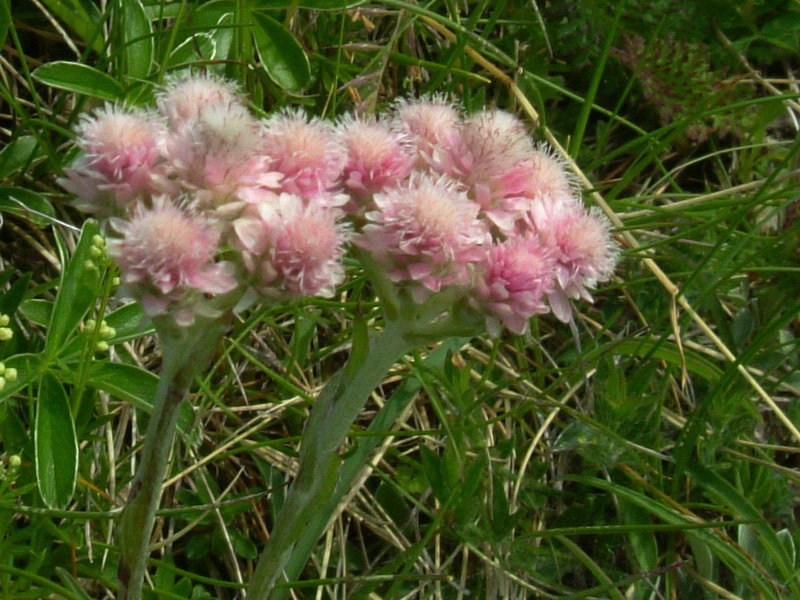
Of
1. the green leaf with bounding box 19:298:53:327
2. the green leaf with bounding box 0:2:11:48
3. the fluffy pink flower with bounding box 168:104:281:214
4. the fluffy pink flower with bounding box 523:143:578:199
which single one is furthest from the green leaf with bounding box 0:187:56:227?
the fluffy pink flower with bounding box 523:143:578:199

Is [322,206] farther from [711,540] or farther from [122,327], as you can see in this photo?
[711,540]

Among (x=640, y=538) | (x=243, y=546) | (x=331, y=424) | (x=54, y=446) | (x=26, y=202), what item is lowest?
(x=243, y=546)

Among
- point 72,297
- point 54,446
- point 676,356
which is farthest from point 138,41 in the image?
point 676,356

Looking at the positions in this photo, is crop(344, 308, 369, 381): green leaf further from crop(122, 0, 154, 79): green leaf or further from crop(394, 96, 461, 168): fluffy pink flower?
crop(122, 0, 154, 79): green leaf

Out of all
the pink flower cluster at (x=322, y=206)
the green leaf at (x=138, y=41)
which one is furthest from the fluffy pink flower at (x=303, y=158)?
the green leaf at (x=138, y=41)

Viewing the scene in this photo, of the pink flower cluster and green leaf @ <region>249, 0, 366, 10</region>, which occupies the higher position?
the pink flower cluster

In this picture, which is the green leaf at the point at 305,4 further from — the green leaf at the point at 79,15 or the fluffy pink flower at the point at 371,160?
the fluffy pink flower at the point at 371,160
